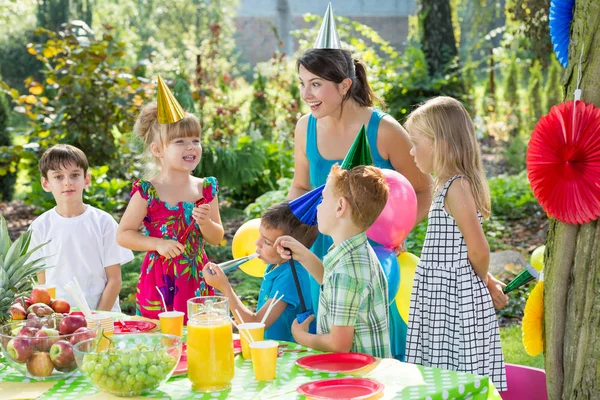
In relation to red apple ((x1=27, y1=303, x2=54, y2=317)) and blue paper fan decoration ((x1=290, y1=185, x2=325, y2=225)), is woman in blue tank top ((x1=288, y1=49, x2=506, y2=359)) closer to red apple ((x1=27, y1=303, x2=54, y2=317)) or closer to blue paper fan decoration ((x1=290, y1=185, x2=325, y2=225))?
blue paper fan decoration ((x1=290, y1=185, x2=325, y2=225))

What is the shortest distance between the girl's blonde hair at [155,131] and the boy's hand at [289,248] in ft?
3.17

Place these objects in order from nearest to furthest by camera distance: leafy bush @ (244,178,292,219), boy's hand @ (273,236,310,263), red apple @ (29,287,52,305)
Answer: red apple @ (29,287,52,305) < boy's hand @ (273,236,310,263) < leafy bush @ (244,178,292,219)

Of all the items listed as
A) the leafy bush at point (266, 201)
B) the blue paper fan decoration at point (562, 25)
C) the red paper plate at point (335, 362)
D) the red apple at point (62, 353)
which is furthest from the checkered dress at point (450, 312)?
the leafy bush at point (266, 201)

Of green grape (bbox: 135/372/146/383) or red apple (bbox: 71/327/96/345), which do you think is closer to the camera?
green grape (bbox: 135/372/146/383)

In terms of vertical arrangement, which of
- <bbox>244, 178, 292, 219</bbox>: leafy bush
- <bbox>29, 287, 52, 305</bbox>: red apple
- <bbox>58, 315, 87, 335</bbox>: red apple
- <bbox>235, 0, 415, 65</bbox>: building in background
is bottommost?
<bbox>58, 315, 87, 335</bbox>: red apple

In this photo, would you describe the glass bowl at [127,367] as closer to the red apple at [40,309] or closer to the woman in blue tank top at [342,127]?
the red apple at [40,309]

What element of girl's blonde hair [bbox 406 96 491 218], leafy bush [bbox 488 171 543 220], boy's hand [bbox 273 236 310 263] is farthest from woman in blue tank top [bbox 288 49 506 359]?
leafy bush [bbox 488 171 543 220]

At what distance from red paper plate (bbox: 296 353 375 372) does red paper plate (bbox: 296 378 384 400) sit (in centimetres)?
13

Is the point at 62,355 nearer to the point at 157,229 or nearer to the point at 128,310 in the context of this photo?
the point at 157,229

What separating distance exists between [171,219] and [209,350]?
4.90 ft

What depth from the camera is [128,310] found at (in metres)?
6.06

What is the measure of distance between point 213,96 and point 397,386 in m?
7.49

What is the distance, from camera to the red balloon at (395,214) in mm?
3143

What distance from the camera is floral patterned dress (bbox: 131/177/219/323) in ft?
11.8
